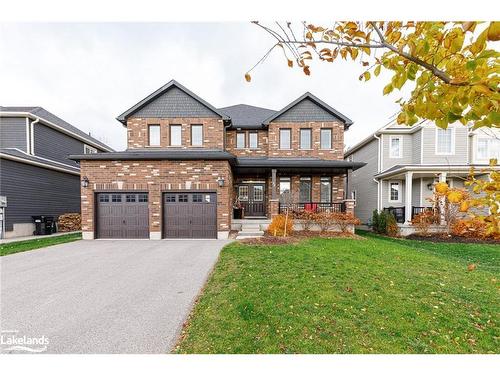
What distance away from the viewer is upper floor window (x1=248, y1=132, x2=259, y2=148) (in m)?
14.5

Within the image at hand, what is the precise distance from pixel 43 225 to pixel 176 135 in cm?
950

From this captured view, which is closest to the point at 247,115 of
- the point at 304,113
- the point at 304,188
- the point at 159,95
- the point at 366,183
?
the point at 304,113

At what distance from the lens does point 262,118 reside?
50.5 feet

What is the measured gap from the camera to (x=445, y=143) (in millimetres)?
14070

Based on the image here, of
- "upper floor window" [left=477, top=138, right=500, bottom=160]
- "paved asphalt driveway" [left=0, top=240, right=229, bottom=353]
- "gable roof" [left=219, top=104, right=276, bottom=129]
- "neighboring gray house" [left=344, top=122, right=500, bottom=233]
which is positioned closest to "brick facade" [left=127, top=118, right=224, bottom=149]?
"gable roof" [left=219, top=104, right=276, bottom=129]

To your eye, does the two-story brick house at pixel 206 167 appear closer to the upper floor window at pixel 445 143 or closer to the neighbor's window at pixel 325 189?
the neighbor's window at pixel 325 189

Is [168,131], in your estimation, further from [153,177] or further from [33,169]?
[33,169]

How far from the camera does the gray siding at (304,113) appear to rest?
13.8 meters

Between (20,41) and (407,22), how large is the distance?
7660 mm

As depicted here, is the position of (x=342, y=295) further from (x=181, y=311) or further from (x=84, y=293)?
(x=84, y=293)

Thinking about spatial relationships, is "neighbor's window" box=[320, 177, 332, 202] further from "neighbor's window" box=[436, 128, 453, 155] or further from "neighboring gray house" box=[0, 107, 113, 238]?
"neighboring gray house" box=[0, 107, 113, 238]

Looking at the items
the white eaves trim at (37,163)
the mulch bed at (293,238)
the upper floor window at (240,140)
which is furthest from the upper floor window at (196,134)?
the white eaves trim at (37,163)

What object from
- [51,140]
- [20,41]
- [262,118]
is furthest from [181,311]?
[51,140]

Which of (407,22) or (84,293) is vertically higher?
(407,22)
